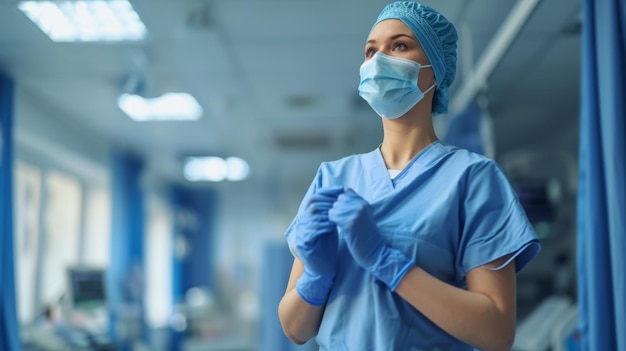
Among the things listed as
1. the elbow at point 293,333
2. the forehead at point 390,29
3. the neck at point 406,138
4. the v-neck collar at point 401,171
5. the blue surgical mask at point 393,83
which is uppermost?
the forehead at point 390,29

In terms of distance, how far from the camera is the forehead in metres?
0.94

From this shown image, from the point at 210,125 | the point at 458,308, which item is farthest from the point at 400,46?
the point at 210,125

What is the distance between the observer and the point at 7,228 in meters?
3.45

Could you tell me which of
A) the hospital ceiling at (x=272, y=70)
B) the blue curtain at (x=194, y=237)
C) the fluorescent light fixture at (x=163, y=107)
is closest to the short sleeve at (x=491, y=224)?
the hospital ceiling at (x=272, y=70)

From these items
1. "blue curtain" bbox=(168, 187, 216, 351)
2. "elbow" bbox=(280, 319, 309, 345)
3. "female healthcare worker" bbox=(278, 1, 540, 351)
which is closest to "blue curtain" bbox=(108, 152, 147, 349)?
"blue curtain" bbox=(168, 187, 216, 351)

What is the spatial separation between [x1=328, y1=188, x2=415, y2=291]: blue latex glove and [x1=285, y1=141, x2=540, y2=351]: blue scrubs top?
0.16 feet

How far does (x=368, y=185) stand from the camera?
96cm

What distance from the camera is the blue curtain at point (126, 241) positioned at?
5.47 meters

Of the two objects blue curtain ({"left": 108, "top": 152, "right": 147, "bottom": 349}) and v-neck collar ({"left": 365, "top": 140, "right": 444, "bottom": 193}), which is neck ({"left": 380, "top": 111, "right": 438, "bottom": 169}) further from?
blue curtain ({"left": 108, "top": 152, "right": 147, "bottom": 349})

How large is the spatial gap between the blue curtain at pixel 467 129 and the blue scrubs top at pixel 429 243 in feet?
6.88

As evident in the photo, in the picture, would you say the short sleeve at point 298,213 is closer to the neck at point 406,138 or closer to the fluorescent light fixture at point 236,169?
the neck at point 406,138

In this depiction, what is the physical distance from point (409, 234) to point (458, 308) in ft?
0.41

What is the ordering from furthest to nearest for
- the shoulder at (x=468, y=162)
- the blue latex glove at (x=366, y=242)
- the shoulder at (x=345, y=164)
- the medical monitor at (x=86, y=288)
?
the medical monitor at (x=86, y=288) → the shoulder at (x=345, y=164) → the shoulder at (x=468, y=162) → the blue latex glove at (x=366, y=242)

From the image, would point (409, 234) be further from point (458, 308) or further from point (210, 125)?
point (210, 125)
